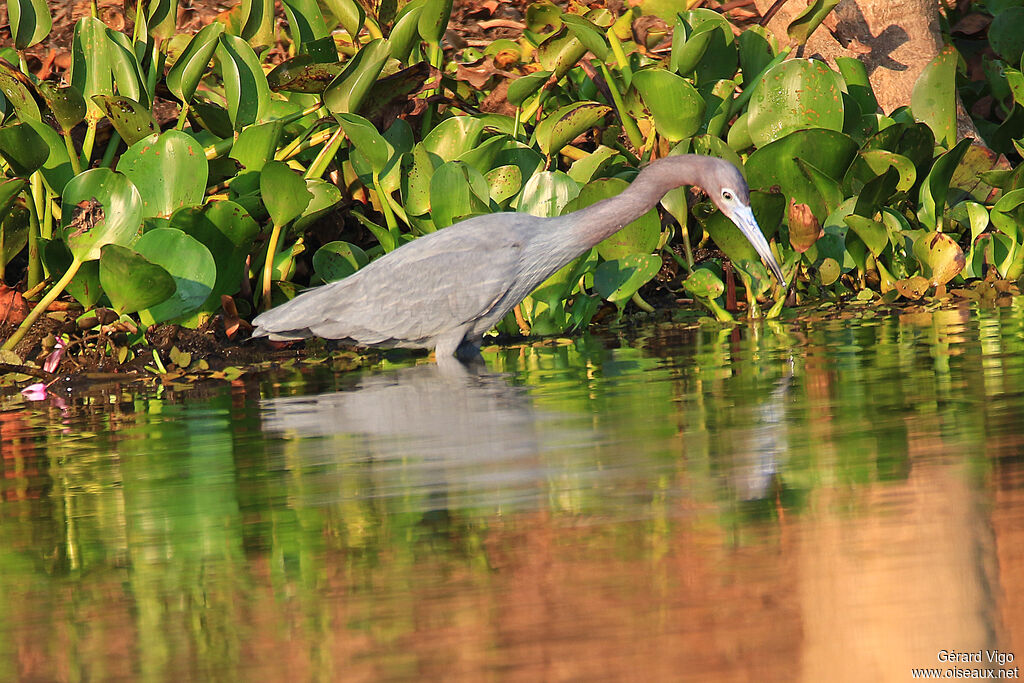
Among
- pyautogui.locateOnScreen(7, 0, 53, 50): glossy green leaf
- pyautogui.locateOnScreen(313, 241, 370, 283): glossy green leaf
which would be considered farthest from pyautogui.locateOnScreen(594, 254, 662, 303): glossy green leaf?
pyautogui.locateOnScreen(7, 0, 53, 50): glossy green leaf

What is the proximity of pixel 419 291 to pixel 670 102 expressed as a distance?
2002 mm

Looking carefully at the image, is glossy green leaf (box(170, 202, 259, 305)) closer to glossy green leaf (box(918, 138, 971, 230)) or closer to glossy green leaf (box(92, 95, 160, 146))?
glossy green leaf (box(92, 95, 160, 146))

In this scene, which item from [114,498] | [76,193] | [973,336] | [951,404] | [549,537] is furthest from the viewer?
[76,193]

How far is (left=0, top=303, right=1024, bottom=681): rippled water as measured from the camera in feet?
7.59

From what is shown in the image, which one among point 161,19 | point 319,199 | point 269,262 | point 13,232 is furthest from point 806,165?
point 13,232

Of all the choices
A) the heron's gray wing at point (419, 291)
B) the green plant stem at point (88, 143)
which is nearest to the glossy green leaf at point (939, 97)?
the heron's gray wing at point (419, 291)

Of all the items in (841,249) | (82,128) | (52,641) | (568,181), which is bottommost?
(52,641)

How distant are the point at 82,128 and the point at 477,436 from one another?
4.66 m

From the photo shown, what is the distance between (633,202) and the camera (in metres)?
6.93

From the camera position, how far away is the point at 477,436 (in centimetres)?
442

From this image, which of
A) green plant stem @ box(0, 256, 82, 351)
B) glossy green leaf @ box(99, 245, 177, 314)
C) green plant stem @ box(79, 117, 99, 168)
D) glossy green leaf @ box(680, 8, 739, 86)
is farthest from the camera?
glossy green leaf @ box(680, 8, 739, 86)

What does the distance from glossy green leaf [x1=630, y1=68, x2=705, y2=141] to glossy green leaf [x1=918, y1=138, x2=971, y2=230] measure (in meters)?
1.38

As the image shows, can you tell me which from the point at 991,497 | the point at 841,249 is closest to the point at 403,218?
the point at 841,249

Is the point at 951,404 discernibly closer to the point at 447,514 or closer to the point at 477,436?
the point at 477,436
